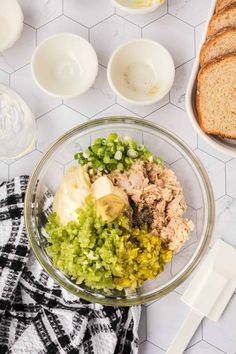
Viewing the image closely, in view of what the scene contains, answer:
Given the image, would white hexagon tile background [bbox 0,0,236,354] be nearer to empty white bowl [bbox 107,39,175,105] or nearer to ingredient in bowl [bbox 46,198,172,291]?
empty white bowl [bbox 107,39,175,105]

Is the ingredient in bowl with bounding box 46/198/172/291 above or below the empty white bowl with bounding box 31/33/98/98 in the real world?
below

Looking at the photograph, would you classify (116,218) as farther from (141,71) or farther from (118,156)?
(141,71)

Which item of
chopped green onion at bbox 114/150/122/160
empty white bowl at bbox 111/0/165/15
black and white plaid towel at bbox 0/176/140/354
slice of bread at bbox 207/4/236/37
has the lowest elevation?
black and white plaid towel at bbox 0/176/140/354

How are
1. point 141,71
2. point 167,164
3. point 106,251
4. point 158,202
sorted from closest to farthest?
point 106,251, point 158,202, point 167,164, point 141,71

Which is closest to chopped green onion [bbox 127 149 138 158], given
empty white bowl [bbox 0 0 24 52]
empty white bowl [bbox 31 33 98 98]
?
empty white bowl [bbox 31 33 98 98]

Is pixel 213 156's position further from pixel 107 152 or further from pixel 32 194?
pixel 32 194

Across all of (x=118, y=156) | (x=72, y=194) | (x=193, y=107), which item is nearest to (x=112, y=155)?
(x=118, y=156)

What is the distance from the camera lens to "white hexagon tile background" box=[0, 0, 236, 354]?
1.71 m

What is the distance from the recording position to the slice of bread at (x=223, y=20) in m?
1.56

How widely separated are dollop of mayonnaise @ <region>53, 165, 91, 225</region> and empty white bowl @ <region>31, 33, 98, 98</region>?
248 mm

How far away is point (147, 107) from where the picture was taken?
5.65ft

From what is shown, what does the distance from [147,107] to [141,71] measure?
103mm

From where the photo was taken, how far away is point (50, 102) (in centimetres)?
173

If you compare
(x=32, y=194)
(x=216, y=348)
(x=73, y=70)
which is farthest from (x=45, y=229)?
(x=216, y=348)
